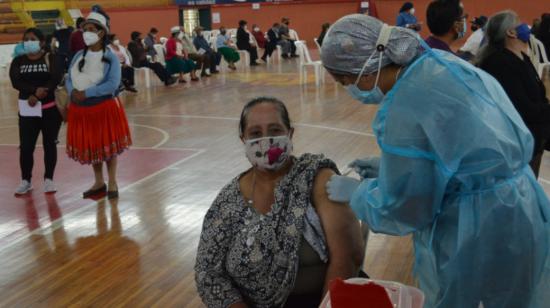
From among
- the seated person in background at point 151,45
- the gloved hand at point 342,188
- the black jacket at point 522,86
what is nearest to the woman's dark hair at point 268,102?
the gloved hand at point 342,188

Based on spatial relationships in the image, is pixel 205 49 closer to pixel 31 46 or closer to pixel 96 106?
pixel 31 46

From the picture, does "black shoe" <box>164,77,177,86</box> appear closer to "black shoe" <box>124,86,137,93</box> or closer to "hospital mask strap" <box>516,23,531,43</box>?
"black shoe" <box>124,86,137,93</box>

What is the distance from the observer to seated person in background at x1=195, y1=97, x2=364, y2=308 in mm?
2164

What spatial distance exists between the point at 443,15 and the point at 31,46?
3501mm

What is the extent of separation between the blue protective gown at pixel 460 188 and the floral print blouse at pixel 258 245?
32 cm

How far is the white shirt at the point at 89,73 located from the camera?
5254 mm

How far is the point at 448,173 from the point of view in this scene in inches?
68.5

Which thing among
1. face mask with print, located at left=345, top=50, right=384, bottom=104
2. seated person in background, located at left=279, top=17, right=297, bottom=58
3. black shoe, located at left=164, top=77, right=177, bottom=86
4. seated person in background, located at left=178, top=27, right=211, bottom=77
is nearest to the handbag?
face mask with print, located at left=345, top=50, right=384, bottom=104

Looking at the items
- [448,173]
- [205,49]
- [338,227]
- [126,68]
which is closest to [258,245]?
[338,227]

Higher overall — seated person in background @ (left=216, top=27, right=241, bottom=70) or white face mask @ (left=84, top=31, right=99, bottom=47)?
white face mask @ (left=84, top=31, right=99, bottom=47)

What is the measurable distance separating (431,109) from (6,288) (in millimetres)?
2969

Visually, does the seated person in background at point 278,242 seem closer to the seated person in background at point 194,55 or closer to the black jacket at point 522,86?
the black jacket at point 522,86

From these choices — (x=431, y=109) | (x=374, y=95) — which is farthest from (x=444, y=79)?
(x=374, y=95)

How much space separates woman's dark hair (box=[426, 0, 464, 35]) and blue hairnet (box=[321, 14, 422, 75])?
A: 1.94 metres
